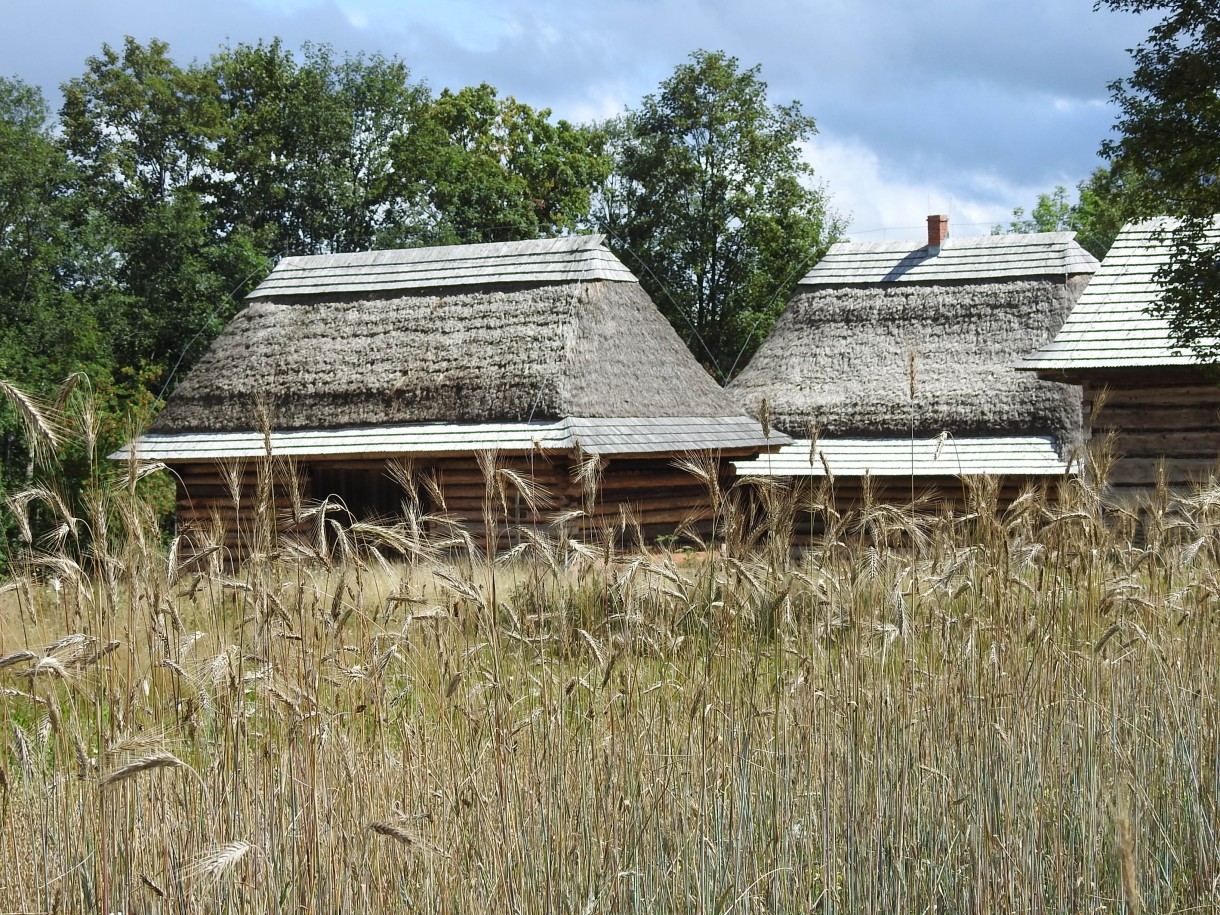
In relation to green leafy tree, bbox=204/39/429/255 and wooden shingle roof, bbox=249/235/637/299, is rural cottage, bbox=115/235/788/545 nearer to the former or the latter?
wooden shingle roof, bbox=249/235/637/299

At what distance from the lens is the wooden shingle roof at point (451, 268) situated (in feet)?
50.7

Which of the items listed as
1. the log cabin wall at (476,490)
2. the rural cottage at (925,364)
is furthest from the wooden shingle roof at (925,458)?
the log cabin wall at (476,490)

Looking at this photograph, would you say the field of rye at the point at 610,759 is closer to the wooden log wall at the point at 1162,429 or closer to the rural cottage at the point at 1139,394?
the rural cottage at the point at 1139,394

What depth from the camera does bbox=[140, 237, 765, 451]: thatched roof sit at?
13891mm

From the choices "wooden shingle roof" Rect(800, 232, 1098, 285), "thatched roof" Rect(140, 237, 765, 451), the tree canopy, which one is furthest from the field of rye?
the tree canopy

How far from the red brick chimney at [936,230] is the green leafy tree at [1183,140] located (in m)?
9.94

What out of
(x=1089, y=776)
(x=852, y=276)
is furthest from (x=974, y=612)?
(x=852, y=276)

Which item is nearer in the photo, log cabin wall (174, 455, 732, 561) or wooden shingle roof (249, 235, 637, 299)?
log cabin wall (174, 455, 732, 561)

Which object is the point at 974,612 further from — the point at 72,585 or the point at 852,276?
the point at 852,276

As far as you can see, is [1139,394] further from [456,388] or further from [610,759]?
[610,759]

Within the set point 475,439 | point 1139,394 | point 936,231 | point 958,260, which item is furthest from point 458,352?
point 936,231

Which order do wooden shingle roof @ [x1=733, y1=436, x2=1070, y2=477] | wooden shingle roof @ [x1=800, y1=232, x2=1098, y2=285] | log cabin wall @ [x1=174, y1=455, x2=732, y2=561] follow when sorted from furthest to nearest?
wooden shingle roof @ [x1=800, y1=232, x2=1098, y2=285] → wooden shingle roof @ [x1=733, y1=436, x2=1070, y2=477] → log cabin wall @ [x1=174, y1=455, x2=732, y2=561]

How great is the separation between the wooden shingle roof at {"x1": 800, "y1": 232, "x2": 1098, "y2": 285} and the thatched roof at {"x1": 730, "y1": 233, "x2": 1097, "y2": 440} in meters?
0.02

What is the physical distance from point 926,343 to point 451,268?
6662 mm
